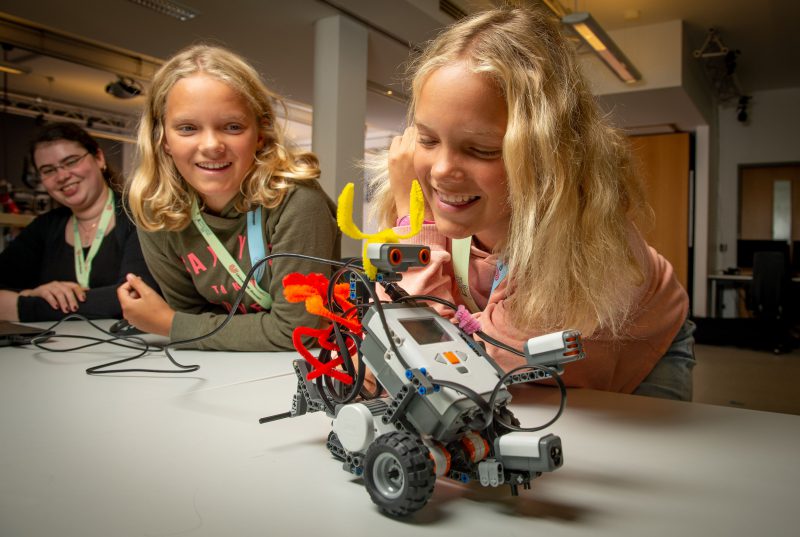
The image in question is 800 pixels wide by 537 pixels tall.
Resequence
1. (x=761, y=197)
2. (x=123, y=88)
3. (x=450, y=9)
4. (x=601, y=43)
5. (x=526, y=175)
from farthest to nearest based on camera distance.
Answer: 1. (x=761, y=197)
2. (x=123, y=88)
3. (x=450, y=9)
4. (x=601, y=43)
5. (x=526, y=175)

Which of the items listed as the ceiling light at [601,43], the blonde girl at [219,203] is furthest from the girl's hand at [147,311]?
the ceiling light at [601,43]

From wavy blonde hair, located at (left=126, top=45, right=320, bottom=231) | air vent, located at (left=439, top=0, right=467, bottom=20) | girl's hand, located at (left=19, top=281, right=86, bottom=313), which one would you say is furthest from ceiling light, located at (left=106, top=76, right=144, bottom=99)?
wavy blonde hair, located at (left=126, top=45, right=320, bottom=231)

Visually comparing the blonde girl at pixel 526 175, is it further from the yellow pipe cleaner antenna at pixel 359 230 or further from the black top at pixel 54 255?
the black top at pixel 54 255

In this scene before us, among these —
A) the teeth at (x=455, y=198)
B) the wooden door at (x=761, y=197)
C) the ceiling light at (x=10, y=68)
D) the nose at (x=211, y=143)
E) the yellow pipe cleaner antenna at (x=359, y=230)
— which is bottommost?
the yellow pipe cleaner antenna at (x=359, y=230)

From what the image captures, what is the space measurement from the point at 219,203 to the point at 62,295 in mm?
672

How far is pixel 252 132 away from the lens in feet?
4.58

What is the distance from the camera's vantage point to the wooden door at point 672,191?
7938mm

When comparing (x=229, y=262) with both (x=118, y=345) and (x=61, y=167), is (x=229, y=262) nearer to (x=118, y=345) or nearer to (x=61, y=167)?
(x=118, y=345)

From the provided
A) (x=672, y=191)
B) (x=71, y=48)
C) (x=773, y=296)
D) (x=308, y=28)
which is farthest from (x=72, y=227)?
(x=672, y=191)

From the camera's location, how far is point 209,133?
1.33 m

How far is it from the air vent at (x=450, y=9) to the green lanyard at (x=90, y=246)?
3.14 m

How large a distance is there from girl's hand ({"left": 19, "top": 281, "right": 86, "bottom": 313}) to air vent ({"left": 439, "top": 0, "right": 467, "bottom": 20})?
11.7 feet

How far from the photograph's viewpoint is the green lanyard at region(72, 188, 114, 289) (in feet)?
6.70

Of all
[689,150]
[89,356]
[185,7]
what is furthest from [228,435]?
[689,150]
